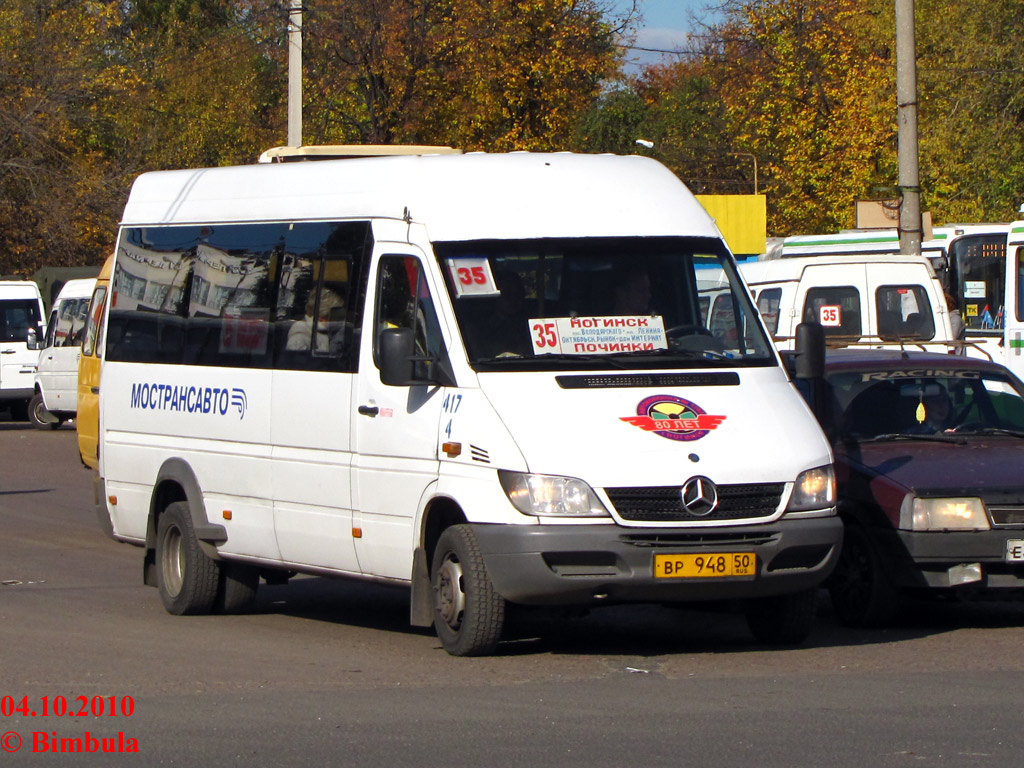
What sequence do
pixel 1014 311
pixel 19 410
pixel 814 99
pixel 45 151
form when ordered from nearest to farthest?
pixel 1014 311 → pixel 19 410 → pixel 45 151 → pixel 814 99

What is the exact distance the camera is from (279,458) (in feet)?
31.2

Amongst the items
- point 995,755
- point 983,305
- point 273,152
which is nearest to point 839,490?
point 995,755

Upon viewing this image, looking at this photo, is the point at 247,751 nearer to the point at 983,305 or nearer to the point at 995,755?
the point at 995,755

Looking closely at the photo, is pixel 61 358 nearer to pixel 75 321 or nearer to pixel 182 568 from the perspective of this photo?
pixel 75 321

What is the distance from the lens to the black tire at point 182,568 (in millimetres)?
10234

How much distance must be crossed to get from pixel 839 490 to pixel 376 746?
13.7 ft

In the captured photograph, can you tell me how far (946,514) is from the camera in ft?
30.0

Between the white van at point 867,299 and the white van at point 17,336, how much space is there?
16615 millimetres

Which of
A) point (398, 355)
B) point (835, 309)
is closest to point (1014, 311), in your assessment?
point (835, 309)

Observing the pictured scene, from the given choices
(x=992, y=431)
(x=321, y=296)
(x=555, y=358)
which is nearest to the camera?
(x=555, y=358)

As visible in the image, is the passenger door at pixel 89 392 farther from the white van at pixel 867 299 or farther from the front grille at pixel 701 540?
the front grille at pixel 701 540

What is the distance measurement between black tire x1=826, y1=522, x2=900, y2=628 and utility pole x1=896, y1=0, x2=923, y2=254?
33.4 ft

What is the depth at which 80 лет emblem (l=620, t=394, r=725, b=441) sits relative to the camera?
8078mm

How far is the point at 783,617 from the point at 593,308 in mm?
1881
